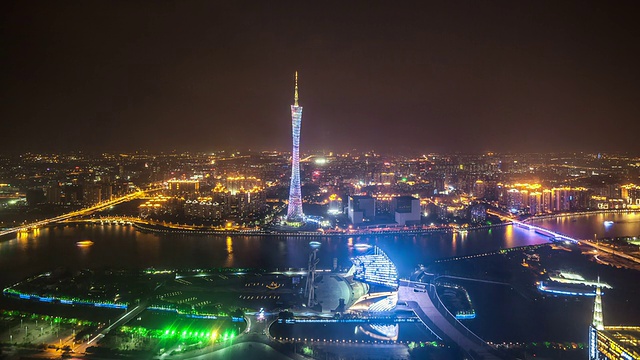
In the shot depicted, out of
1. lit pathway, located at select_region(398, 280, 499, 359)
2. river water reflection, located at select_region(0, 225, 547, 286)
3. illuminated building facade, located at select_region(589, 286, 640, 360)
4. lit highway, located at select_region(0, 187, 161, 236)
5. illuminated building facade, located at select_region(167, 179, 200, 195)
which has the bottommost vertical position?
lit pathway, located at select_region(398, 280, 499, 359)

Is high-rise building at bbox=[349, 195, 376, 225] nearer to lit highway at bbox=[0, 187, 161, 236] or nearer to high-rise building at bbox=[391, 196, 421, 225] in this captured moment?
high-rise building at bbox=[391, 196, 421, 225]

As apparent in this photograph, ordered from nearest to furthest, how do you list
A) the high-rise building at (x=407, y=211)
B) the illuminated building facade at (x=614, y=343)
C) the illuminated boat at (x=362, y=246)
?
the illuminated building facade at (x=614, y=343)
the illuminated boat at (x=362, y=246)
the high-rise building at (x=407, y=211)

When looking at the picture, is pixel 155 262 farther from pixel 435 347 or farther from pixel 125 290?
pixel 435 347

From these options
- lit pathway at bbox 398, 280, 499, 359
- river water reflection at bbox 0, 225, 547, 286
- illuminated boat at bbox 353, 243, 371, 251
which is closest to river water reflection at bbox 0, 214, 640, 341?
river water reflection at bbox 0, 225, 547, 286

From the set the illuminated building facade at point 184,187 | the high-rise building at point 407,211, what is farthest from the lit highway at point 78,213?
the high-rise building at point 407,211

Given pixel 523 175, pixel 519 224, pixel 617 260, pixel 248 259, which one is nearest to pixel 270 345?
pixel 248 259

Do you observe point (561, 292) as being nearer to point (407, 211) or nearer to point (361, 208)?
point (407, 211)

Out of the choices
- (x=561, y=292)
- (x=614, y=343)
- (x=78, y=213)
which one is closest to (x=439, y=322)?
(x=614, y=343)

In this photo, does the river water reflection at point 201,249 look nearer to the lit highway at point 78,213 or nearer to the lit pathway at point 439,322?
the lit highway at point 78,213
